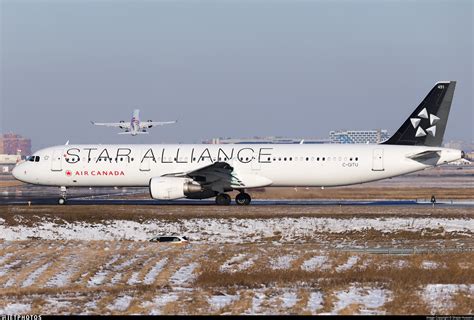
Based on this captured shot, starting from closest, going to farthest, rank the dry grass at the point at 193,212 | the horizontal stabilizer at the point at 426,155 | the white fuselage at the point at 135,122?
the dry grass at the point at 193,212 < the horizontal stabilizer at the point at 426,155 < the white fuselage at the point at 135,122

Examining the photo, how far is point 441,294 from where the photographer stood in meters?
20.6

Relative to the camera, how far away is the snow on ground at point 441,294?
19.1m

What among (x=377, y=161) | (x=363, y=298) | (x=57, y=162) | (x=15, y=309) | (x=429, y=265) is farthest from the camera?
(x=57, y=162)

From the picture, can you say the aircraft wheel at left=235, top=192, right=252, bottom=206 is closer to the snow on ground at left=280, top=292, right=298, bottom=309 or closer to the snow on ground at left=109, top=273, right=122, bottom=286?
the snow on ground at left=109, top=273, right=122, bottom=286

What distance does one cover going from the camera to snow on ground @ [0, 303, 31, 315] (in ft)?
61.0

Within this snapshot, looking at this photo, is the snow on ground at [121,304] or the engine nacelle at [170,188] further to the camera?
the engine nacelle at [170,188]

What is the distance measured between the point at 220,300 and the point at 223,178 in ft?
91.4

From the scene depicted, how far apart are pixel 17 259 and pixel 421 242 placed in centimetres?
1647

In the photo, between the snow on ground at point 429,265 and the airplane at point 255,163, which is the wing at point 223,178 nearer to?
the airplane at point 255,163

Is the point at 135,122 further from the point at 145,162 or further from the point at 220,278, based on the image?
the point at 220,278

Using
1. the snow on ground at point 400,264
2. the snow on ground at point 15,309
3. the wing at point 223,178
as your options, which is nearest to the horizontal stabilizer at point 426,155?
the wing at point 223,178

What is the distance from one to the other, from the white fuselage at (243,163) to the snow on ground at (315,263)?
2085cm

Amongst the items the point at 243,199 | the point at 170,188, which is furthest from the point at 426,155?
the point at 170,188

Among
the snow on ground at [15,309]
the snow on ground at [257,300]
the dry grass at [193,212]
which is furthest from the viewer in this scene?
the dry grass at [193,212]
